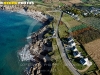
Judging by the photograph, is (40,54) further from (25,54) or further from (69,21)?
(69,21)

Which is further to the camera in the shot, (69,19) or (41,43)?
(69,19)

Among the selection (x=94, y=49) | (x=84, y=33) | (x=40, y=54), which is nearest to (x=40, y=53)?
(x=40, y=54)

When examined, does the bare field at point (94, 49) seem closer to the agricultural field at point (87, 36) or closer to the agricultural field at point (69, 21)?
the agricultural field at point (87, 36)

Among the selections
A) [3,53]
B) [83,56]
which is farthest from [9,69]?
[83,56]

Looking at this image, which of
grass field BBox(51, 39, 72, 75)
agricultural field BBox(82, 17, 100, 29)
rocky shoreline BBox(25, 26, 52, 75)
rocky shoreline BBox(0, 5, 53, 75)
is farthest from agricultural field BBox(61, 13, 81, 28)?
grass field BBox(51, 39, 72, 75)

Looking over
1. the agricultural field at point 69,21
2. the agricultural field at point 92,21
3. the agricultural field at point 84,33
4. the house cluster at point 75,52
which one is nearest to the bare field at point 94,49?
the agricultural field at point 84,33

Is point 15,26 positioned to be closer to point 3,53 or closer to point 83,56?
point 3,53

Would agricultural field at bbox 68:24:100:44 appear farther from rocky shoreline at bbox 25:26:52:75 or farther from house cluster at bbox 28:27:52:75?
house cluster at bbox 28:27:52:75
